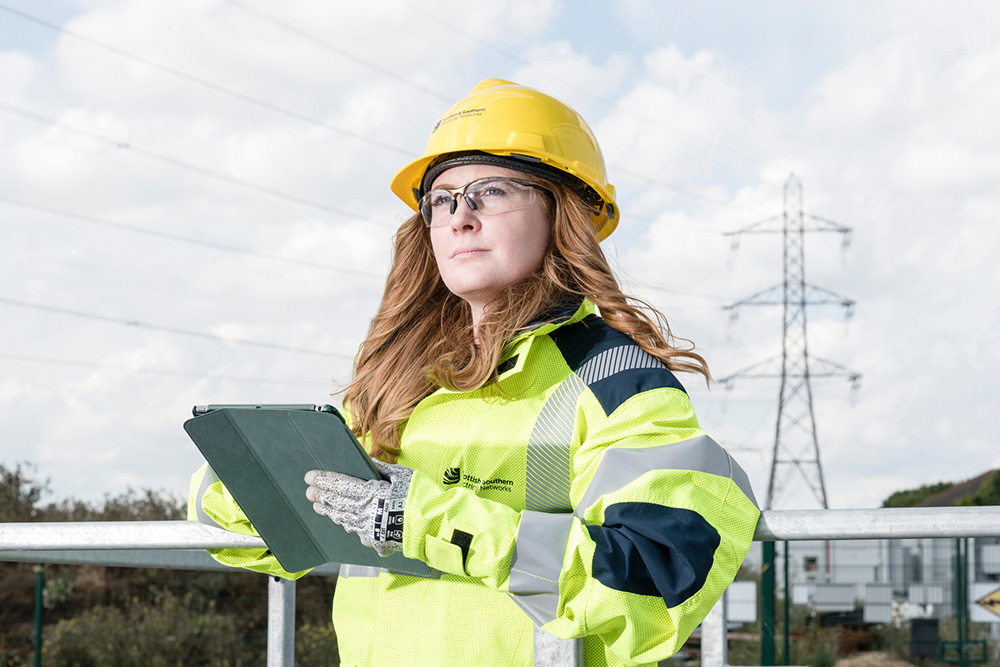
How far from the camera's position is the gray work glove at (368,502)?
1.57 metres

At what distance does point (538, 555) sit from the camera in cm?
154

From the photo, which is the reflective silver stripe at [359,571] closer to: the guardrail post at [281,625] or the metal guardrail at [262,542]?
the metal guardrail at [262,542]

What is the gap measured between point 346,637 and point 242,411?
59cm

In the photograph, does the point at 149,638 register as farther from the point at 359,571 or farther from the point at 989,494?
the point at 989,494

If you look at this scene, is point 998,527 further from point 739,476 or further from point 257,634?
point 257,634

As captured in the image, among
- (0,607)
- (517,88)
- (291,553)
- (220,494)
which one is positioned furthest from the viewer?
(0,607)

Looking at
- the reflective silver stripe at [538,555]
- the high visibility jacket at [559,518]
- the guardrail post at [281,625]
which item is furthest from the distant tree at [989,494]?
the reflective silver stripe at [538,555]

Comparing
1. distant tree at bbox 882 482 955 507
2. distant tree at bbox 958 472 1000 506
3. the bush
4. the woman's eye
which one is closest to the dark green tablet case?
the woman's eye

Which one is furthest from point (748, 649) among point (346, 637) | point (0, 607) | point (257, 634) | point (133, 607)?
point (346, 637)

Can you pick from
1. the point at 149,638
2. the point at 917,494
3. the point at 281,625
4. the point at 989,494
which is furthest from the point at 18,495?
the point at 917,494

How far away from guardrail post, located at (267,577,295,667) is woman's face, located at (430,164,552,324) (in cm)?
103

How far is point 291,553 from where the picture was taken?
1942mm

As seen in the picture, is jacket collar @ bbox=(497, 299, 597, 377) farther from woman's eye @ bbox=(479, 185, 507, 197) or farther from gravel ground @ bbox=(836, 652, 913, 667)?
gravel ground @ bbox=(836, 652, 913, 667)

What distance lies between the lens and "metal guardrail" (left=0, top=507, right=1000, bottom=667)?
65.1 inches
